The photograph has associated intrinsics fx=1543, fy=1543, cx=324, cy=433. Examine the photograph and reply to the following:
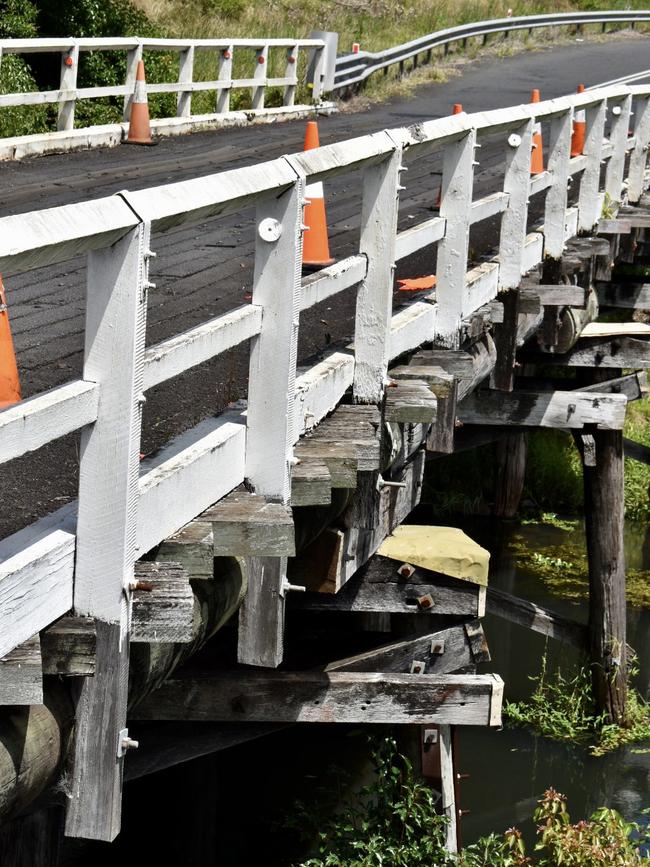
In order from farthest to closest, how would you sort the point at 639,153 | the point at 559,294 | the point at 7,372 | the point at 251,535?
the point at 639,153, the point at 559,294, the point at 7,372, the point at 251,535

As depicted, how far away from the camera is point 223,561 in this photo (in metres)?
4.30

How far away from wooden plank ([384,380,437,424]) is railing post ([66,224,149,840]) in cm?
242

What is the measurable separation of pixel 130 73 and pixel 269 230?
14.3m

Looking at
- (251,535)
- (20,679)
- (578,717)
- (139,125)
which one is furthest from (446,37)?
(20,679)

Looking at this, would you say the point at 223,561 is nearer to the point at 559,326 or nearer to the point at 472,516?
the point at 559,326

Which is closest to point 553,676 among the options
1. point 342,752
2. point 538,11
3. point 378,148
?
point 342,752

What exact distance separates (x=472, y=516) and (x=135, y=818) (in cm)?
757

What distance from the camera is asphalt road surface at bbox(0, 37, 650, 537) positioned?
503cm

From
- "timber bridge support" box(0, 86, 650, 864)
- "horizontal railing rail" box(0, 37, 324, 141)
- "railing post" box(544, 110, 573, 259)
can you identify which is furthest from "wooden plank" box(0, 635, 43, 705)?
"horizontal railing rail" box(0, 37, 324, 141)

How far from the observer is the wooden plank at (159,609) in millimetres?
3361

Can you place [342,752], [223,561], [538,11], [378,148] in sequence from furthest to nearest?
[538,11], [342,752], [378,148], [223,561]

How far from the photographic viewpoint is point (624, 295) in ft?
40.5

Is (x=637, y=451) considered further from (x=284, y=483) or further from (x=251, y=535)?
(x=251, y=535)

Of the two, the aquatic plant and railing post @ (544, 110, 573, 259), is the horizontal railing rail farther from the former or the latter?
the aquatic plant
